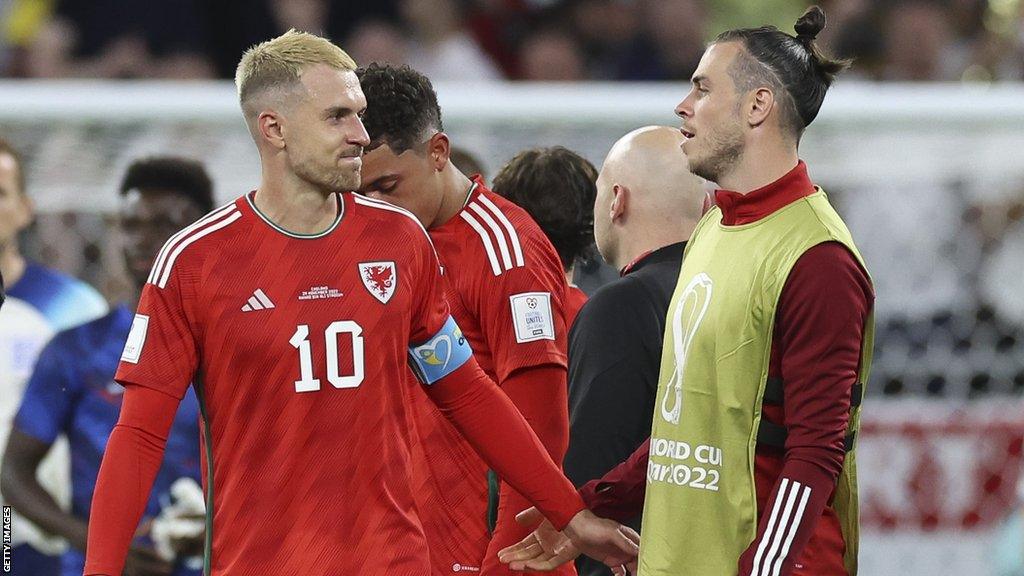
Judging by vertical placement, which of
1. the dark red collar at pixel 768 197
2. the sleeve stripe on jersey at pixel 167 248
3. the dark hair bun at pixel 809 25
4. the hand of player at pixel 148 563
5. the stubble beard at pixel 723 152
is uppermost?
the dark hair bun at pixel 809 25

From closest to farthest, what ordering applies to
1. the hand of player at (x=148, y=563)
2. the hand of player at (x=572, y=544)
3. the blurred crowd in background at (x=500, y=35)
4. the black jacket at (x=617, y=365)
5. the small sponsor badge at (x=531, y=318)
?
the hand of player at (x=572, y=544), the small sponsor badge at (x=531, y=318), the black jacket at (x=617, y=365), the hand of player at (x=148, y=563), the blurred crowd in background at (x=500, y=35)

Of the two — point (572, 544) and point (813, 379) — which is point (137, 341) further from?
point (813, 379)

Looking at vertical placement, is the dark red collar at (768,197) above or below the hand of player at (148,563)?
above

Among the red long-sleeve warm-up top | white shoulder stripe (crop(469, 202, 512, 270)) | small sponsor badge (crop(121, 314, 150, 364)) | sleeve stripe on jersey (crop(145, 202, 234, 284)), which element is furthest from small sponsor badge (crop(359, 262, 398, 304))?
the red long-sleeve warm-up top

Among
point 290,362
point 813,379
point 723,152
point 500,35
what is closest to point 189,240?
point 290,362

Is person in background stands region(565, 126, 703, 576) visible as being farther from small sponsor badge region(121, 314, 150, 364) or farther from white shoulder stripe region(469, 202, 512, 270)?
small sponsor badge region(121, 314, 150, 364)

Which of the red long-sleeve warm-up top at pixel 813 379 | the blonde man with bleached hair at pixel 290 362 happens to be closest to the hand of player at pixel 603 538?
the blonde man with bleached hair at pixel 290 362

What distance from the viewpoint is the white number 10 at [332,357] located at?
312 cm

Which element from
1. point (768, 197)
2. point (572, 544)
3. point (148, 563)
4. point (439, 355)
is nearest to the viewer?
point (768, 197)

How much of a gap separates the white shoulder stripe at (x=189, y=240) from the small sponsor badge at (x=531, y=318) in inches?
29.0

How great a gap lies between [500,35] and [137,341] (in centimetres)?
604

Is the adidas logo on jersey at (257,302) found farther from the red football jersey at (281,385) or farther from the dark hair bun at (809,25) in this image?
the dark hair bun at (809,25)

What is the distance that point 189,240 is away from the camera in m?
3.16

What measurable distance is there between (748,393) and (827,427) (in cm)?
17
